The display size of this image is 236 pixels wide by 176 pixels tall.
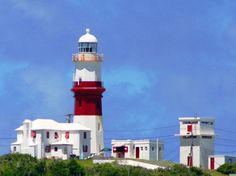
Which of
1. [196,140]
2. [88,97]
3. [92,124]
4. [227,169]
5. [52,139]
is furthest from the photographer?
[196,140]

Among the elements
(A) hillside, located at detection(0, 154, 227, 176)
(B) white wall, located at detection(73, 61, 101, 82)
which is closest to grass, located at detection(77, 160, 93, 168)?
(A) hillside, located at detection(0, 154, 227, 176)

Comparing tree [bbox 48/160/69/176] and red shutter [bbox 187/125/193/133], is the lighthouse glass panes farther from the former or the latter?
tree [bbox 48/160/69/176]

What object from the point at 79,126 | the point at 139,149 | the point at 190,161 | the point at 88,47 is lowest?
the point at 190,161

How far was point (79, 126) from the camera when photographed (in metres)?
157

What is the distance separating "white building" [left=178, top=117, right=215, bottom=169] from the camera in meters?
158

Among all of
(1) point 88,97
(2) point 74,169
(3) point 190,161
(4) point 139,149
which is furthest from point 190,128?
(2) point 74,169

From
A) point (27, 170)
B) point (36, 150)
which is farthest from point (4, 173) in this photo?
point (36, 150)

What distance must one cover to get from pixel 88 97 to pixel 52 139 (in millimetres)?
4524

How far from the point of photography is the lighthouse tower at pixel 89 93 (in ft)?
518

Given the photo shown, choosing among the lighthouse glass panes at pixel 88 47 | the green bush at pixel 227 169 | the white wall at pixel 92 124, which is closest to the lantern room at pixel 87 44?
the lighthouse glass panes at pixel 88 47

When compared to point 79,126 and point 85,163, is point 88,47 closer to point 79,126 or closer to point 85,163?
point 79,126

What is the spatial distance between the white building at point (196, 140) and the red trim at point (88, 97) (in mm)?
6914

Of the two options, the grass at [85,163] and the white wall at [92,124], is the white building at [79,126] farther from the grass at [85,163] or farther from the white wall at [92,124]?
the grass at [85,163]

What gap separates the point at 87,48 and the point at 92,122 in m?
5.79
